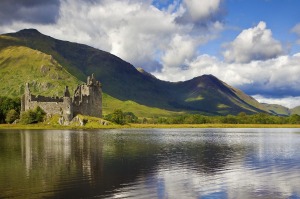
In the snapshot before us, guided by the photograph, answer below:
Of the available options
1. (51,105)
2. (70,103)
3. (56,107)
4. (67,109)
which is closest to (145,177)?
(67,109)

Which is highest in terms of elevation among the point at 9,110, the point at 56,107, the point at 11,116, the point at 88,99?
the point at 88,99

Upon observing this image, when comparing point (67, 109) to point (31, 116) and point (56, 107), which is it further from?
point (31, 116)

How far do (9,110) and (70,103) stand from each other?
29.5 meters

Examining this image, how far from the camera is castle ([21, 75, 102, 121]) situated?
6604 inches

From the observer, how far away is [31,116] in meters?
165

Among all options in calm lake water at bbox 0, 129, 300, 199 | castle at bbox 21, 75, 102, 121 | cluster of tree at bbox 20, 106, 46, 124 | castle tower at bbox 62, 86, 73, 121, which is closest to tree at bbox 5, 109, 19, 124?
cluster of tree at bbox 20, 106, 46, 124

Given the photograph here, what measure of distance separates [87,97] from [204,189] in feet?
515

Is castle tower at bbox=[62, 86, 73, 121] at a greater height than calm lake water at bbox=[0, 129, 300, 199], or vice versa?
castle tower at bbox=[62, 86, 73, 121]

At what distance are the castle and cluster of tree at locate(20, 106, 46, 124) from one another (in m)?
4.25

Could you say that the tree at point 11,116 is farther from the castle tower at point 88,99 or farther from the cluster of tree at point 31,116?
the castle tower at point 88,99

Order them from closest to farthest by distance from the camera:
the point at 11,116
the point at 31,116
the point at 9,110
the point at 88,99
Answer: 1. the point at 31,116
2. the point at 11,116
3. the point at 9,110
4. the point at 88,99

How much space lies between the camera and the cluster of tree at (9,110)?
556ft

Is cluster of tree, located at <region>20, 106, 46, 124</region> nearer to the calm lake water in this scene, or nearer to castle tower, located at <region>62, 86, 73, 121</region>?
castle tower, located at <region>62, 86, 73, 121</region>

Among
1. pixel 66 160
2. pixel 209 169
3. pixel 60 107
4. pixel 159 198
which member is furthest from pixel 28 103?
pixel 159 198
